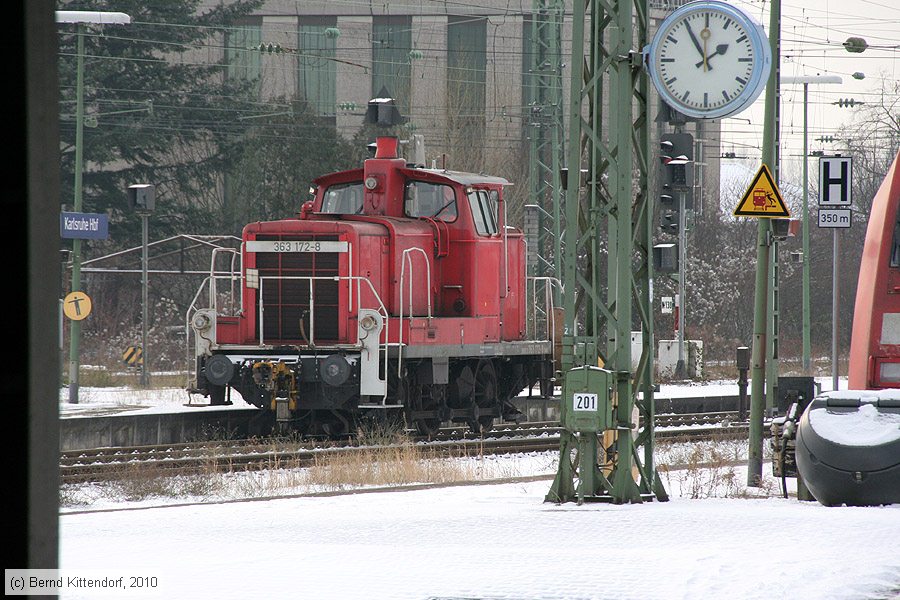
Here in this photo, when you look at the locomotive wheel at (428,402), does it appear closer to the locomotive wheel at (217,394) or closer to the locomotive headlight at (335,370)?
the locomotive headlight at (335,370)

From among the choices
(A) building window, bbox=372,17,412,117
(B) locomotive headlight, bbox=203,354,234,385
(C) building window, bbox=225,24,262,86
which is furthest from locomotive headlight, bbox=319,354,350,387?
(C) building window, bbox=225,24,262,86

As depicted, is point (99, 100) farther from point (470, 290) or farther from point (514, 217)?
point (470, 290)

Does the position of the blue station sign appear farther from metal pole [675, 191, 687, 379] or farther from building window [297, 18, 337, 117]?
building window [297, 18, 337, 117]

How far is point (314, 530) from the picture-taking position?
7.94 m

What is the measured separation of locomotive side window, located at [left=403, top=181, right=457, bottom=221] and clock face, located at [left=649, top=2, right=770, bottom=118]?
26.3 ft

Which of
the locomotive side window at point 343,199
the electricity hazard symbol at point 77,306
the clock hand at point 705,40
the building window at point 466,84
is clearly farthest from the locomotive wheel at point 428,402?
the building window at point 466,84

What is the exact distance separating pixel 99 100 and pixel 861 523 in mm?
33475

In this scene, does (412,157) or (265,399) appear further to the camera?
(412,157)

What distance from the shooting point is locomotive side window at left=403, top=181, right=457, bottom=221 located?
1755cm

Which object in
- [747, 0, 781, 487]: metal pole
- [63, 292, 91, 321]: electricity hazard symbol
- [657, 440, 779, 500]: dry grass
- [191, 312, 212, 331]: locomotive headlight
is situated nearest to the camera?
[657, 440, 779, 500]: dry grass

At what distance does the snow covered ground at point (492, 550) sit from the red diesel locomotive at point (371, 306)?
606cm

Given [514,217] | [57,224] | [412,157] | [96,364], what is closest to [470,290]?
[412,157]

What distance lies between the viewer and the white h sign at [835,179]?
1602cm

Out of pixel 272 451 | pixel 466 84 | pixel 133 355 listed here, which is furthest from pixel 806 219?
pixel 272 451
